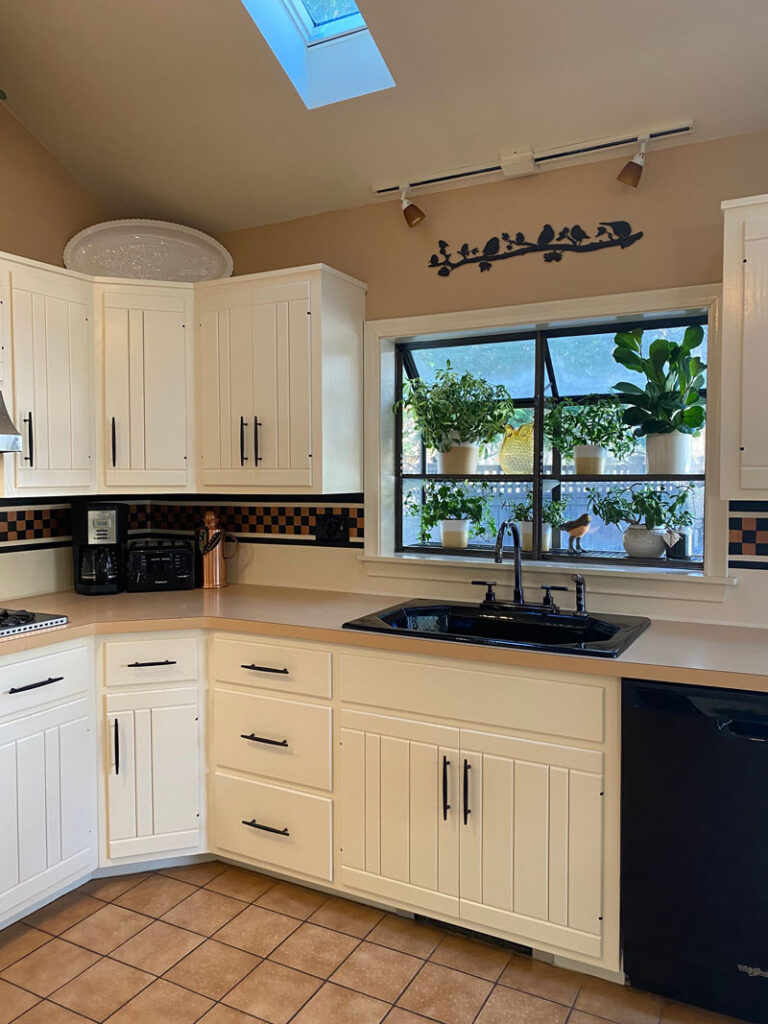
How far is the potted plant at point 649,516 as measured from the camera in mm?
2596

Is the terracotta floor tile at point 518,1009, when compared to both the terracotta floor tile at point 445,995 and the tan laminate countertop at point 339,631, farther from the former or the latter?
the tan laminate countertop at point 339,631

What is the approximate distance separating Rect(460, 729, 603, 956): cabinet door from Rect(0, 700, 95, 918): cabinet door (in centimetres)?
126

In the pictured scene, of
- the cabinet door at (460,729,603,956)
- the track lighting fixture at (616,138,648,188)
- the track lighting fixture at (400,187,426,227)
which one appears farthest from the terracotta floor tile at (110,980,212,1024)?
the track lighting fixture at (616,138,648,188)

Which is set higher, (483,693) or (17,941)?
(483,693)

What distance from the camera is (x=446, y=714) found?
7.25 feet

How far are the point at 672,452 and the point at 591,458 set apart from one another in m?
0.28

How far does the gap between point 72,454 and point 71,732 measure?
1002 mm

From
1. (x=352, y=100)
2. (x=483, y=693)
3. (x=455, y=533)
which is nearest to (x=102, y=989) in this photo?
(x=483, y=693)

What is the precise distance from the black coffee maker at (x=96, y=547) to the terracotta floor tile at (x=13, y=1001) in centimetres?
137

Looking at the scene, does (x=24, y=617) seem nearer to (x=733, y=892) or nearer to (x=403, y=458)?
(x=403, y=458)

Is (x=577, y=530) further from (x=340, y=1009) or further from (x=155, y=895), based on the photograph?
(x=155, y=895)

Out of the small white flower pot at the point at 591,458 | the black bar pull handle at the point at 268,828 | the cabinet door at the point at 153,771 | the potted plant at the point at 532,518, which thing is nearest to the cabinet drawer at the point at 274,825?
the black bar pull handle at the point at 268,828

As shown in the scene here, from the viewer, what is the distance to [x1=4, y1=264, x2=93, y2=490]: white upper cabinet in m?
2.61

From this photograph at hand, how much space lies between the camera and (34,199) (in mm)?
2967
